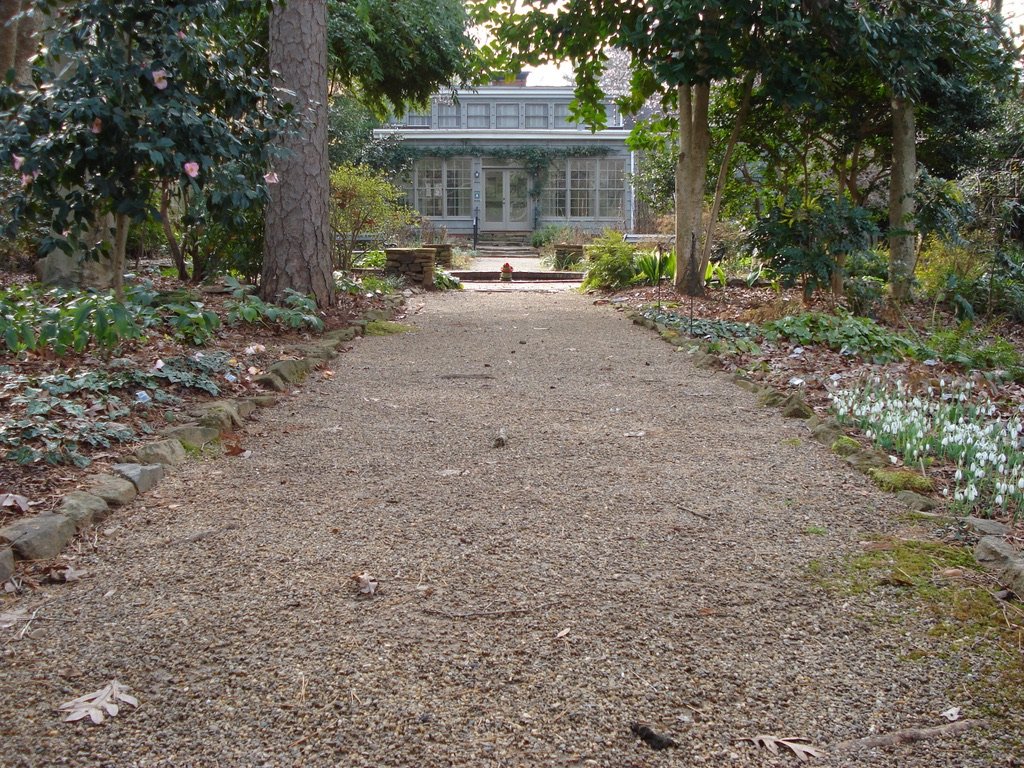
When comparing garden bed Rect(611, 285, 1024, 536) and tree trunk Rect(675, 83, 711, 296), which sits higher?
tree trunk Rect(675, 83, 711, 296)

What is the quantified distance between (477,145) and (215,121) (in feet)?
87.3

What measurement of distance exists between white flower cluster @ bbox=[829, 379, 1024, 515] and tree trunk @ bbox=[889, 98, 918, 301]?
5348 millimetres

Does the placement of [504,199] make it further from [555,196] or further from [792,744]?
[792,744]

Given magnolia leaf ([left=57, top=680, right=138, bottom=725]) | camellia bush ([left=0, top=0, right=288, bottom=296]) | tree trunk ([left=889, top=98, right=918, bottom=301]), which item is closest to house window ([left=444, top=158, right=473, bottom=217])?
tree trunk ([left=889, top=98, right=918, bottom=301])

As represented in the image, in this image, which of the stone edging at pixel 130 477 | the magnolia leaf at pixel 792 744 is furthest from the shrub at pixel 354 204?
the magnolia leaf at pixel 792 744

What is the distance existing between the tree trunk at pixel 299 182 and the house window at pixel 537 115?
26.5 meters

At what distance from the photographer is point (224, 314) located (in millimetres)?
7371

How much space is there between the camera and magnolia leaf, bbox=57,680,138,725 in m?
1.95

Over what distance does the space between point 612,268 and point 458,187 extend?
18335 millimetres

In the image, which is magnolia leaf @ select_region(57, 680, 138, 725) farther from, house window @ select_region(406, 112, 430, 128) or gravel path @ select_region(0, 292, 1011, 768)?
house window @ select_region(406, 112, 430, 128)

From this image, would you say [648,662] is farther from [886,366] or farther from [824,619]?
[886,366]

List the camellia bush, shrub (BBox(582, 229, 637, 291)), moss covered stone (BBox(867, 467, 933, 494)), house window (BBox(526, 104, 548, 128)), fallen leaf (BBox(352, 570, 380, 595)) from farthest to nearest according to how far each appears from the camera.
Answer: house window (BBox(526, 104, 548, 128))
shrub (BBox(582, 229, 637, 291))
the camellia bush
moss covered stone (BBox(867, 467, 933, 494))
fallen leaf (BBox(352, 570, 380, 595))

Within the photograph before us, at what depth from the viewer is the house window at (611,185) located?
30719 mm

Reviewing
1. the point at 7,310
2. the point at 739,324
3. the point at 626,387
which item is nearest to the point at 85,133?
the point at 7,310
